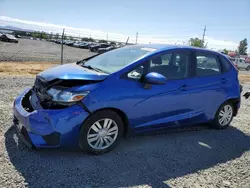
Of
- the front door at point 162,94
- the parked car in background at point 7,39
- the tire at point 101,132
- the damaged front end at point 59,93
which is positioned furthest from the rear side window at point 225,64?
the parked car in background at point 7,39

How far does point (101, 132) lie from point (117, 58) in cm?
136

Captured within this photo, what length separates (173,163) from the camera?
12.7 feet

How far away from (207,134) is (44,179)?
10.7 ft

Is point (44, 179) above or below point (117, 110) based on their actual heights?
below

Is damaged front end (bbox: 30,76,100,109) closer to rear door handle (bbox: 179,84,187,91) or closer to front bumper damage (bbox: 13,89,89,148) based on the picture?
front bumper damage (bbox: 13,89,89,148)

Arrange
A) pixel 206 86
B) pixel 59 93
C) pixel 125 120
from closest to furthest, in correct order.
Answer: pixel 59 93
pixel 125 120
pixel 206 86

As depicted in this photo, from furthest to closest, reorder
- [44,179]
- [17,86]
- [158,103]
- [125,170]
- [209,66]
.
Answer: [17,86] → [209,66] → [158,103] → [125,170] → [44,179]

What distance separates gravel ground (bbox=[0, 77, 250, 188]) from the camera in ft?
10.5

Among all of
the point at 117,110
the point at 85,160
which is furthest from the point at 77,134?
the point at 117,110

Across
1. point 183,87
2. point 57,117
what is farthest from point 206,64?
point 57,117

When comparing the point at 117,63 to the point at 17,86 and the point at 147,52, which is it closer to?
the point at 147,52

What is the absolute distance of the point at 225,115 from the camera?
18.0 feet

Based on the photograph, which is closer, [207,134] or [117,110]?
[117,110]

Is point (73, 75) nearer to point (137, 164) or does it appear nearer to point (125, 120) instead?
point (125, 120)
